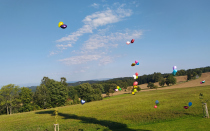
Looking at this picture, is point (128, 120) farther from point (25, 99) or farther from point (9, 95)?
point (25, 99)

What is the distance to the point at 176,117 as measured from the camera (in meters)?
18.5

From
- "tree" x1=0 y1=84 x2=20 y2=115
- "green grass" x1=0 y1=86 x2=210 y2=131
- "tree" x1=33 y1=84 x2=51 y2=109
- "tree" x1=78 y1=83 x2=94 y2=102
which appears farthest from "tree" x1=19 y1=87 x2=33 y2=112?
"green grass" x1=0 y1=86 x2=210 y2=131

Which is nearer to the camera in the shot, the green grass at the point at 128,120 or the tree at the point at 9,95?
the green grass at the point at 128,120

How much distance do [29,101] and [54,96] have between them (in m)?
11.8

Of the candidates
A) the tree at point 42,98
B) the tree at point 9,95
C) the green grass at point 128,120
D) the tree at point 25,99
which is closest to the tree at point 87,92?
the tree at point 42,98

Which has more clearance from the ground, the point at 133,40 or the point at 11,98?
the point at 133,40

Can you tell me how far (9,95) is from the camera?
55.5 meters

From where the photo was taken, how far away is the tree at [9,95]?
54.3 meters

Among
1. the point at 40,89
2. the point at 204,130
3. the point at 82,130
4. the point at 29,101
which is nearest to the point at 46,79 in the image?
the point at 40,89

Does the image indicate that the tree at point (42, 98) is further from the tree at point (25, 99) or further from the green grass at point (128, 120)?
the green grass at point (128, 120)

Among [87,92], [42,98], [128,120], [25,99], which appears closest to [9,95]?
[25,99]

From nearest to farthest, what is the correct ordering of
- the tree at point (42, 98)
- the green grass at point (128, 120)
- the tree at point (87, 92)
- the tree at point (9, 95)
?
1. the green grass at point (128, 120)
2. the tree at point (9, 95)
3. the tree at point (42, 98)
4. the tree at point (87, 92)

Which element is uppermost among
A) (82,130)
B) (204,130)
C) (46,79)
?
(46,79)

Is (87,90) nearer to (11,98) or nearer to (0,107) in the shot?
(11,98)
